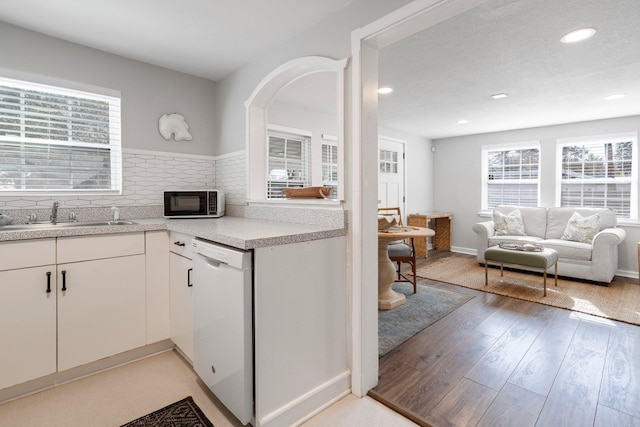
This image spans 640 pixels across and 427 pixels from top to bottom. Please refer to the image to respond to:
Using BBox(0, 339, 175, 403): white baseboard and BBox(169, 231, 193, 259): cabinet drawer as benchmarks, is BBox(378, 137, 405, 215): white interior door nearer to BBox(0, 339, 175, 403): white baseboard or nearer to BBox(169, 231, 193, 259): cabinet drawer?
BBox(169, 231, 193, 259): cabinet drawer

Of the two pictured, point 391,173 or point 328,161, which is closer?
point 328,161

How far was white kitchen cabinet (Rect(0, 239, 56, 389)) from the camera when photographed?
1744mm

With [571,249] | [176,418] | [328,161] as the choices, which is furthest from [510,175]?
[176,418]

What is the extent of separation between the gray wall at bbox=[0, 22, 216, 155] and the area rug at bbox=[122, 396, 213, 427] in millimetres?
2052

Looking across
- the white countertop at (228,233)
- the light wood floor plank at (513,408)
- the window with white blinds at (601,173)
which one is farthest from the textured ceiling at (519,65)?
the light wood floor plank at (513,408)

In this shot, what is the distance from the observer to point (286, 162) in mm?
3961

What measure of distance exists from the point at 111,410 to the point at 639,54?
14.7 feet

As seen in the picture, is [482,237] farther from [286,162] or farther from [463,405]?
[463,405]

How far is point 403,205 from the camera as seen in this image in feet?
18.9

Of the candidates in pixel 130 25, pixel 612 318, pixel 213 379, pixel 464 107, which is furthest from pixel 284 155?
A: pixel 612 318

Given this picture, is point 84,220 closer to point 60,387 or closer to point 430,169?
point 60,387

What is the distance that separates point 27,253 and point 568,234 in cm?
591

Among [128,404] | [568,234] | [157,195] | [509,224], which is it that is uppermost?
[157,195]

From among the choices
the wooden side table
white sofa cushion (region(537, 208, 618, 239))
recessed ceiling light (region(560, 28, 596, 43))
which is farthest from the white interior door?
recessed ceiling light (region(560, 28, 596, 43))
